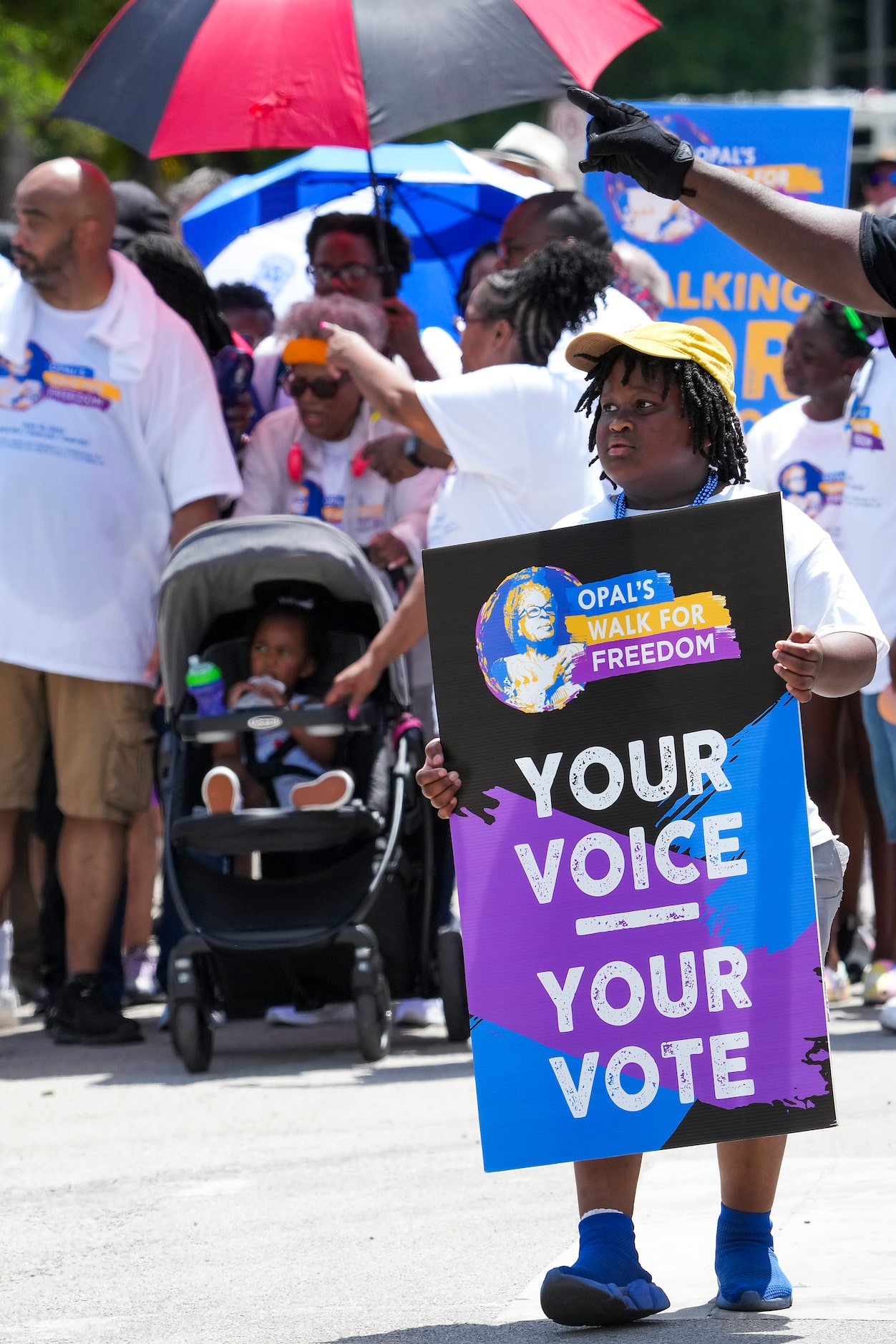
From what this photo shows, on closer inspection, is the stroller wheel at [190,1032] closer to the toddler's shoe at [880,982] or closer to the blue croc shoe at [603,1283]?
the toddler's shoe at [880,982]

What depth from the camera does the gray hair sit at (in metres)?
6.42

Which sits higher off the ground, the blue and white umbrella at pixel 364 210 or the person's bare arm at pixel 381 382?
the blue and white umbrella at pixel 364 210

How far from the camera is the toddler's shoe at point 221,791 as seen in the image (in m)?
5.78

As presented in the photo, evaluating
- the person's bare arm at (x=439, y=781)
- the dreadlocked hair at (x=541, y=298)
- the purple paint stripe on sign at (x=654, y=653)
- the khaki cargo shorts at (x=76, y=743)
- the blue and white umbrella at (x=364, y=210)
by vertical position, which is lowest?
the person's bare arm at (x=439, y=781)

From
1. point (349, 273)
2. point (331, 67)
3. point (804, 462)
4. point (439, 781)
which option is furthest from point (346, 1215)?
point (349, 273)

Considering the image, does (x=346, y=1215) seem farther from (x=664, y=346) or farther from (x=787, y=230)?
(x=787, y=230)

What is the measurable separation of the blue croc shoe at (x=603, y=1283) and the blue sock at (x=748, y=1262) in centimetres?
11

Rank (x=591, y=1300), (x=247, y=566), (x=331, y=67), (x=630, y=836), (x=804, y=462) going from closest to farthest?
(x=591, y=1300) → (x=630, y=836) → (x=247, y=566) → (x=331, y=67) → (x=804, y=462)

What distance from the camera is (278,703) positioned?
19.7 feet

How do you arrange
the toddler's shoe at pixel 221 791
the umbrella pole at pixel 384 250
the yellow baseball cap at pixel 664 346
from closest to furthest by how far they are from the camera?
the yellow baseball cap at pixel 664 346
the toddler's shoe at pixel 221 791
the umbrella pole at pixel 384 250

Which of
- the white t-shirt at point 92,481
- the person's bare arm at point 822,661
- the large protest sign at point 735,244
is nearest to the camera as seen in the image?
the person's bare arm at point 822,661

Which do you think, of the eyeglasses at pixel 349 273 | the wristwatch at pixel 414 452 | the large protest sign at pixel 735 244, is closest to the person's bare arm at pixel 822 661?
the wristwatch at pixel 414 452

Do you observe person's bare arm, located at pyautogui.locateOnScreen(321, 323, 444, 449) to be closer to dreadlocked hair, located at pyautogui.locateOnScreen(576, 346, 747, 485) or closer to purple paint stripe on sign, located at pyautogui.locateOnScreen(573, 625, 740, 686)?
dreadlocked hair, located at pyautogui.locateOnScreen(576, 346, 747, 485)

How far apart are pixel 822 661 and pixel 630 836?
16.1 inches
